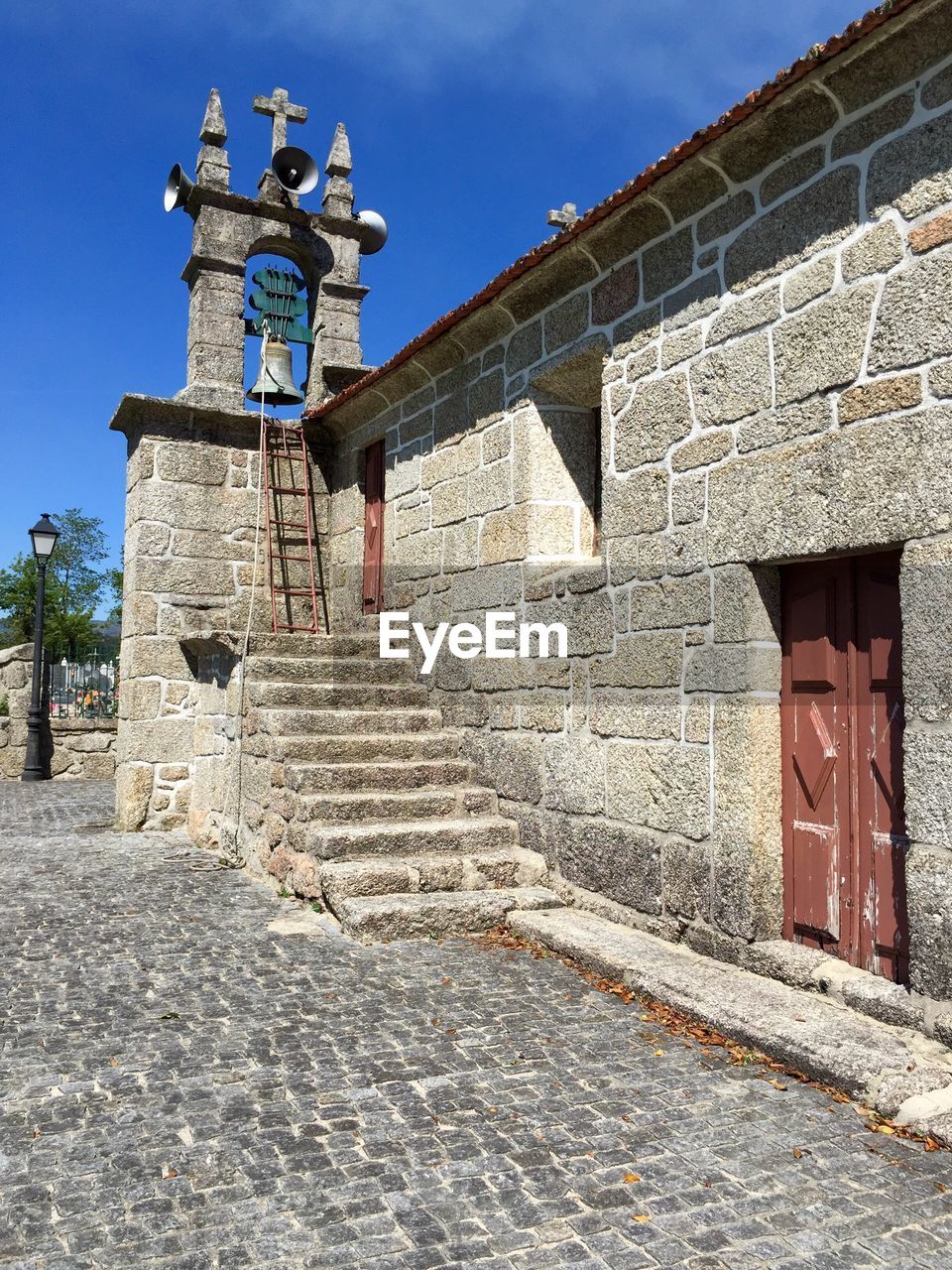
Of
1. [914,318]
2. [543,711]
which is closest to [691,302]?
[914,318]

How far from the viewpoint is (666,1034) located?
361 cm

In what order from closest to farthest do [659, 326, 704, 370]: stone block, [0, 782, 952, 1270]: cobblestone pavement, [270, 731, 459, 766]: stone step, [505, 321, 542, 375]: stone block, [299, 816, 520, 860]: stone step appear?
[0, 782, 952, 1270]: cobblestone pavement
[659, 326, 704, 370]: stone block
[299, 816, 520, 860]: stone step
[505, 321, 542, 375]: stone block
[270, 731, 459, 766]: stone step

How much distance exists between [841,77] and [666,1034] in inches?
143

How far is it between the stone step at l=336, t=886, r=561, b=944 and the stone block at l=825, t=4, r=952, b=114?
Result: 3899mm

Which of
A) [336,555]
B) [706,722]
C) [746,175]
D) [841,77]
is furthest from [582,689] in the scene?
[336,555]

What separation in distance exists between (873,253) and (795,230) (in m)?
0.47

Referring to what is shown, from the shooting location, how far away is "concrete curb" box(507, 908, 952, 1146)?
116 inches

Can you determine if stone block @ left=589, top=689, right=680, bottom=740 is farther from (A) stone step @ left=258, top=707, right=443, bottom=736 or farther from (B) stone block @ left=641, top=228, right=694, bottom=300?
(B) stone block @ left=641, top=228, right=694, bottom=300

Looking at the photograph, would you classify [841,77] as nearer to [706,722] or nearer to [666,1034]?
[706,722]

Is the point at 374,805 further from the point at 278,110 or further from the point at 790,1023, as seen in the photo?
the point at 278,110

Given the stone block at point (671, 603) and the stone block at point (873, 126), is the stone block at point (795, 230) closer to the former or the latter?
the stone block at point (873, 126)

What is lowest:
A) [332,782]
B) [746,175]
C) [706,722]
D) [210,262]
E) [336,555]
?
[332,782]

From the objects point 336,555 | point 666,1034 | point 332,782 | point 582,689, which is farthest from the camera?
point 336,555

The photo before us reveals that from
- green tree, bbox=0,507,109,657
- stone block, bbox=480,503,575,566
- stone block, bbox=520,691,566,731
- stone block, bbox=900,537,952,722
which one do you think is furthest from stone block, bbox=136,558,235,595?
green tree, bbox=0,507,109,657
